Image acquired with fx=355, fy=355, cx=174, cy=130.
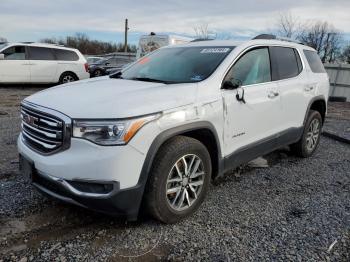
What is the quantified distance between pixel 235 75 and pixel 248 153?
888 mm

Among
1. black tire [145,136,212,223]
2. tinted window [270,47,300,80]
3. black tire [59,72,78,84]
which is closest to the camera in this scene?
black tire [145,136,212,223]

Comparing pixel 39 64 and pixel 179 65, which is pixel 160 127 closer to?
pixel 179 65

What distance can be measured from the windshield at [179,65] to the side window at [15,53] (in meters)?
→ 10.5

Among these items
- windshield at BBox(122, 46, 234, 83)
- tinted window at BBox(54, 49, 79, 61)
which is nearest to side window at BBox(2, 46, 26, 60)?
tinted window at BBox(54, 49, 79, 61)

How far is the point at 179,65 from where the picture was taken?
401 centimetres

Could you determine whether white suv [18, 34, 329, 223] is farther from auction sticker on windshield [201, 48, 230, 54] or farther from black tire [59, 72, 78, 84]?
black tire [59, 72, 78, 84]

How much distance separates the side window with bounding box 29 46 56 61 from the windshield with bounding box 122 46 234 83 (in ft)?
34.8

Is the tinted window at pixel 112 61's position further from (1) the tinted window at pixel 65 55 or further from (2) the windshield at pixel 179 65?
(2) the windshield at pixel 179 65

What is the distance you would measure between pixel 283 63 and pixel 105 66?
52.9ft

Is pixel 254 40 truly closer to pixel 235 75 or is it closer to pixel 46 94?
pixel 235 75

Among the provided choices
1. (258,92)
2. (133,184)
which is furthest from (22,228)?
(258,92)

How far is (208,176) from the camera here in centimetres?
348

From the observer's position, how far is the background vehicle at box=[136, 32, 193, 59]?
48.8 ft

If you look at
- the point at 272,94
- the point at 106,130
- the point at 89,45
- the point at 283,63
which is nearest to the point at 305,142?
the point at 283,63
